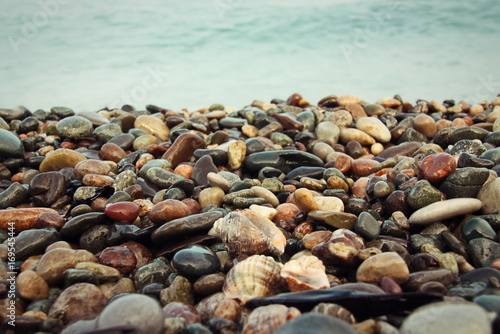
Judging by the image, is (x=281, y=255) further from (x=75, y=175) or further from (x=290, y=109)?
(x=290, y=109)

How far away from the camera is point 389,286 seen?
1.61 metres

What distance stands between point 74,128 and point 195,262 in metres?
2.86

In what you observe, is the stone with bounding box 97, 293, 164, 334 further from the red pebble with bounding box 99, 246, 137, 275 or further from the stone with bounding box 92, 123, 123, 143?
the stone with bounding box 92, 123, 123, 143

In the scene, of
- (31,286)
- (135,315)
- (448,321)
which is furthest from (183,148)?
(448,321)

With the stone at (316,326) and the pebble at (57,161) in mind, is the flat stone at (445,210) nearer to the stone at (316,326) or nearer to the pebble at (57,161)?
the stone at (316,326)

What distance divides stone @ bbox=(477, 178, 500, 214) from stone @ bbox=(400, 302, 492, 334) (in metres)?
1.25

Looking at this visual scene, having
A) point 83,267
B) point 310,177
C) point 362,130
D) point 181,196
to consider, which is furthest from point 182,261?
point 362,130

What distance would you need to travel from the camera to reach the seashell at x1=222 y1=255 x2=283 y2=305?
1.67 meters

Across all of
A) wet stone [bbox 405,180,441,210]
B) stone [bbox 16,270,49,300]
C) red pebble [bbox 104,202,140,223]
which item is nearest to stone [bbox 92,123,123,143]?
red pebble [bbox 104,202,140,223]

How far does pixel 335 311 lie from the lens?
4.54 feet

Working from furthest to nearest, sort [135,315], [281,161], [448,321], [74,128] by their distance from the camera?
1. [74,128]
2. [281,161]
3. [135,315]
4. [448,321]

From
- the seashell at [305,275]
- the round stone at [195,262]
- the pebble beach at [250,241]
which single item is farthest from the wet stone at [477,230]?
the round stone at [195,262]

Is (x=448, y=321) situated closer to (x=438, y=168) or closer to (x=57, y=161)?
(x=438, y=168)

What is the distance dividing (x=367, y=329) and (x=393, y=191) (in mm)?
1352
